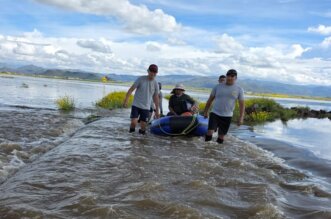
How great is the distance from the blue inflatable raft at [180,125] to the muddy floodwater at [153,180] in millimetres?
1042

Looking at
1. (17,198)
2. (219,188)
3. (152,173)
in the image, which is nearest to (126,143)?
(152,173)

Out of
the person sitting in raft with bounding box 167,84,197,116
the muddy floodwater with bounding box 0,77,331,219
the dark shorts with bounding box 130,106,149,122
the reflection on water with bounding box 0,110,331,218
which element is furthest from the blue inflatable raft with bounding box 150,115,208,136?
the reflection on water with bounding box 0,110,331,218

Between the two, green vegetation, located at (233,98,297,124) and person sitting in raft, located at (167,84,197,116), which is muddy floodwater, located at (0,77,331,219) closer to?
person sitting in raft, located at (167,84,197,116)

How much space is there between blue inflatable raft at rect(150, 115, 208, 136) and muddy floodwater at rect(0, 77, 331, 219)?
1.04 meters

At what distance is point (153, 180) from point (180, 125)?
589cm

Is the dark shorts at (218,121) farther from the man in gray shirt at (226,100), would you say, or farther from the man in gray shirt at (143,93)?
the man in gray shirt at (143,93)

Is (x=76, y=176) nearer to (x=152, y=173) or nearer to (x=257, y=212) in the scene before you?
(x=152, y=173)

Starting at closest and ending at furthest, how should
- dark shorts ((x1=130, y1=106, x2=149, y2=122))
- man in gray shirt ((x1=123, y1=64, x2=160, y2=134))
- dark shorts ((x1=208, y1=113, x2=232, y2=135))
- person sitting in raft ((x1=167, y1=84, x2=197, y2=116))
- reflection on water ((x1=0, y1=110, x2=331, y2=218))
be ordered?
reflection on water ((x1=0, y1=110, x2=331, y2=218)), dark shorts ((x1=208, y1=113, x2=232, y2=135)), man in gray shirt ((x1=123, y1=64, x2=160, y2=134)), dark shorts ((x1=130, y1=106, x2=149, y2=122)), person sitting in raft ((x1=167, y1=84, x2=197, y2=116))

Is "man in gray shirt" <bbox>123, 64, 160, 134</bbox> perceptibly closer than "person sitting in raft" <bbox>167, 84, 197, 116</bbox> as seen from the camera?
Yes

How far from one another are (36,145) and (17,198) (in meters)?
4.76

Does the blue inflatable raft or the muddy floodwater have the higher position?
the blue inflatable raft

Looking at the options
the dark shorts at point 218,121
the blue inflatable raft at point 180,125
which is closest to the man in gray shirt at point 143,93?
the blue inflatable raft at point 180,125

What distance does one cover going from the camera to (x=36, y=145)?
9.77 meters

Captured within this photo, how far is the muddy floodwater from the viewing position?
5.12 m
